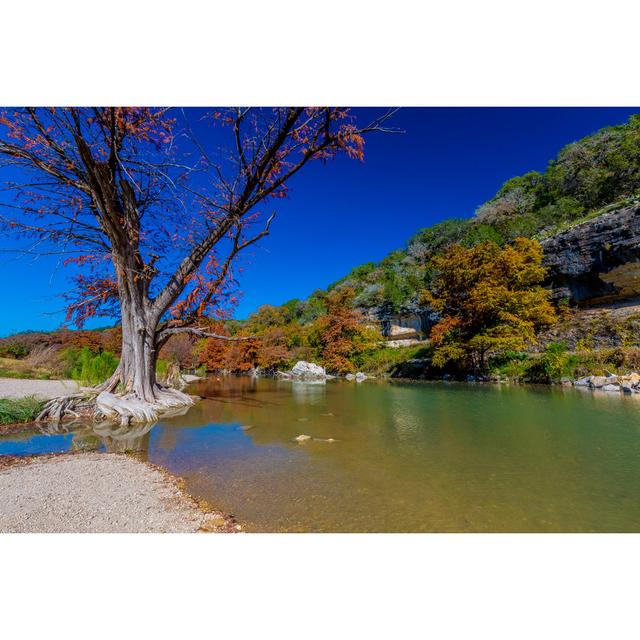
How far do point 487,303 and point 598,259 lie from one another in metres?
6.50

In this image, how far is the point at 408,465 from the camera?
11.8 feet

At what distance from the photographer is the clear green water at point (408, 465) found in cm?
238

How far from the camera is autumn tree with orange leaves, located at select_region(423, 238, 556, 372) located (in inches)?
573

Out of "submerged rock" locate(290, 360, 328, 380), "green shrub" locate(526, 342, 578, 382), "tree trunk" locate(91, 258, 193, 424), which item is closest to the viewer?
"tree trunk" locate(91, 258, 193, 424)

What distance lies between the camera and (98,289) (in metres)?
7.95

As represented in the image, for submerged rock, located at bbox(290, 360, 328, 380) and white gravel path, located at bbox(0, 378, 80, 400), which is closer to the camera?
white gravel path, located at bbox(0, 378, 80, 400)

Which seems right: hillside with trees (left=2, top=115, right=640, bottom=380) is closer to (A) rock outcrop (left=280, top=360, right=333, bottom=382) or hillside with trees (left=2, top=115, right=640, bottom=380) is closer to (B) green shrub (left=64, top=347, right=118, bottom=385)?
(A) rock outcrop (left=280, top=360, right=333, bottom=382)

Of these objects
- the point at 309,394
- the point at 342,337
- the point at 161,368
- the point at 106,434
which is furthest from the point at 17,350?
the point at 106,434

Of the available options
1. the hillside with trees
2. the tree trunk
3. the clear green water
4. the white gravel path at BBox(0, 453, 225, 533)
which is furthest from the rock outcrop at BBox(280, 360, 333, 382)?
the white gravel path at BBox(0, 453, 225, 533)

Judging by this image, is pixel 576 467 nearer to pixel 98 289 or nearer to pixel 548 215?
pixel 98 289

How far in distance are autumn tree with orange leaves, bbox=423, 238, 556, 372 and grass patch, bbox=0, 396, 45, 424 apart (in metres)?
14.6

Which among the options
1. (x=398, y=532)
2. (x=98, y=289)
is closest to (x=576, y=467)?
(x=398, y=532)

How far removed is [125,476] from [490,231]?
36866 mm

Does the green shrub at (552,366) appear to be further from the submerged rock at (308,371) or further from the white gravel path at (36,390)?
the white gravel path at (36,390)
